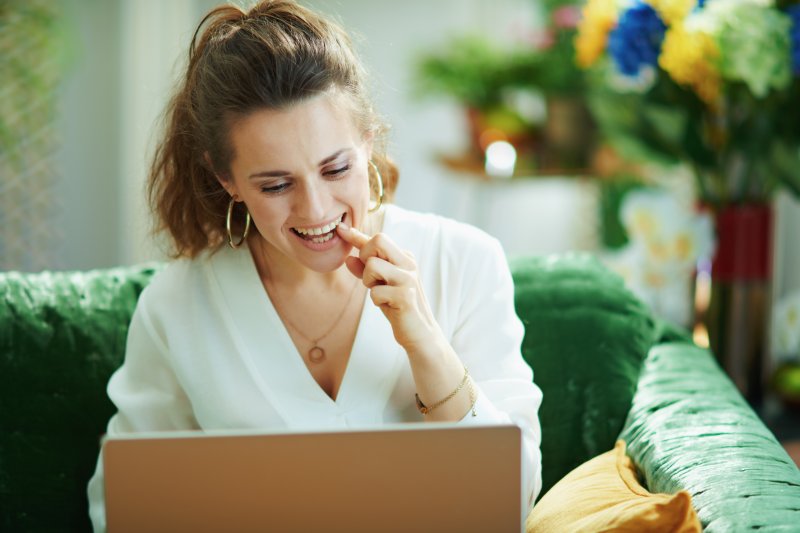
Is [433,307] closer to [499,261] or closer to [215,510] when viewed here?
[499,261]

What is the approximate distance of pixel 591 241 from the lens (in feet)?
11.8

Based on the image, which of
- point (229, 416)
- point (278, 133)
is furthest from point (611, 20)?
point (229, 416)

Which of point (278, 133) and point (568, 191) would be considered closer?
point (278, 133)

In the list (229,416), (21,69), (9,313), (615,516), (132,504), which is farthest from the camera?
(21,69)

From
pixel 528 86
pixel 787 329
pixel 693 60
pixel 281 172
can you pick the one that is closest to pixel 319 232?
pixel 281 172

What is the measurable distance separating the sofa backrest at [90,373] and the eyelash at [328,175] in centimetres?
52

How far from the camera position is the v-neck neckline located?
1500 mm

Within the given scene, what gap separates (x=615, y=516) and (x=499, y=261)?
1.74 ft

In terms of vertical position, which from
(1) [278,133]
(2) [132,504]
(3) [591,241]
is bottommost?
(3) [591,241]

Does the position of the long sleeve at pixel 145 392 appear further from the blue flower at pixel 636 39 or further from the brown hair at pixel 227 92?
the blue flower at pixel 636 39

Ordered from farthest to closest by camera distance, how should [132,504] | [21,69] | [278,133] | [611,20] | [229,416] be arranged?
[21,69], [611,20], [229,416], [278,133], [132,504]

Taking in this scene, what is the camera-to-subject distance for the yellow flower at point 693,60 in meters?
2.01

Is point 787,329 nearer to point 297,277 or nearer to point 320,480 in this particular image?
point 297,277

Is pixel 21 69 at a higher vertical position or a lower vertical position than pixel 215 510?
higher
